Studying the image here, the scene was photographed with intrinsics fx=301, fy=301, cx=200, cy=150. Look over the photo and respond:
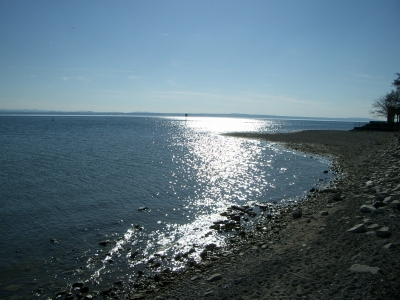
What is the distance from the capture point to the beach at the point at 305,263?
7.59 metres

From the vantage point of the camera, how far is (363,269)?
7.89m

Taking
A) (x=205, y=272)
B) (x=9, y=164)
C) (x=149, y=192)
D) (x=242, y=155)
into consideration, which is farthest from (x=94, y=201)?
(x=242, y=155)

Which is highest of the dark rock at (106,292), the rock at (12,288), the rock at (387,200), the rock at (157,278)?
the rock at (387,200)

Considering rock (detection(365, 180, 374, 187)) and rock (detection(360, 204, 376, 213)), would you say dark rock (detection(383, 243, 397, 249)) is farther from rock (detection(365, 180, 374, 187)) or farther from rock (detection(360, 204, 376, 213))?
rock (detection(365, 180, 374, 187))

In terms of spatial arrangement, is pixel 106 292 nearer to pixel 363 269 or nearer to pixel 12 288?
pixel 12 288

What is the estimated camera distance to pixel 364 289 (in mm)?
6941

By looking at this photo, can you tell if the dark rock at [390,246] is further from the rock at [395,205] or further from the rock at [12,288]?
the rock at [12,288]

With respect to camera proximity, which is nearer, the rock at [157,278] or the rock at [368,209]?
the rock at [157,278]

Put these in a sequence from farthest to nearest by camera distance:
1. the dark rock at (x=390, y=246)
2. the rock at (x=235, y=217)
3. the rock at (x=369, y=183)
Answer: the rock at (x=369, y=183), the rock at (x=235, y=217), the dark rock at (x=390, y=246)

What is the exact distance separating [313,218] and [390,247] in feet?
20.0

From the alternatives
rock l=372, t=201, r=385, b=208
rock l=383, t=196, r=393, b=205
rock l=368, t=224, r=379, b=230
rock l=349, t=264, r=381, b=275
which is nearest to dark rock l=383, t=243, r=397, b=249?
Result: rock l=349, t=264, r=381, b=275

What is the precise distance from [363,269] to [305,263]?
1.90 metres

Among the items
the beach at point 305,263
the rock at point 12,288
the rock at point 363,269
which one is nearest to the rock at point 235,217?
the beach at point 305,263

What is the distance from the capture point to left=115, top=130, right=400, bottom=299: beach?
7593mm
